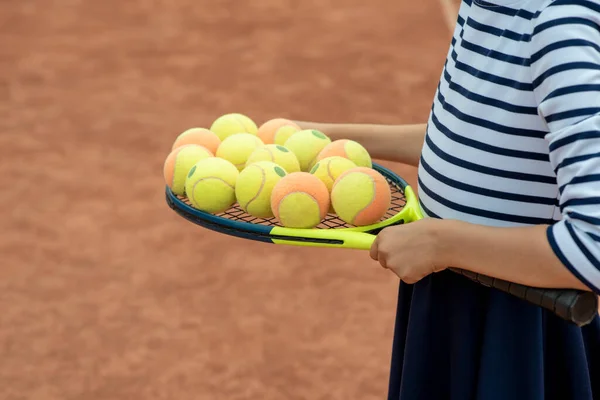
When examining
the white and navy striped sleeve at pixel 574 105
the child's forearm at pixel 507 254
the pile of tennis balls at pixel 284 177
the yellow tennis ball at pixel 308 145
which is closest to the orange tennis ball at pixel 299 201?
the pile of tennis balls at pixel 284 177

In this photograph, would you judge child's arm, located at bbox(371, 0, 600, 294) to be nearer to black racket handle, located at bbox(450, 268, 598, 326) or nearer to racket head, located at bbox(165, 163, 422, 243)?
black racket handle, located at bbox(450, 268, 598, 326)

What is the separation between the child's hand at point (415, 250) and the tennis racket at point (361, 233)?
39 millimetres

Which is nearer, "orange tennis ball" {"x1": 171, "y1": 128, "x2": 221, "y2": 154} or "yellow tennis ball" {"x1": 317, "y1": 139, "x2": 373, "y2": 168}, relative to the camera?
"yellow tennis ball" {"x1": 317, "y1": 139, "x2": 373, "y2": 168}

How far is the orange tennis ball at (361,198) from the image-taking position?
1.00m

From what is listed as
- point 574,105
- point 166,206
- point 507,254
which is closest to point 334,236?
point 507,254

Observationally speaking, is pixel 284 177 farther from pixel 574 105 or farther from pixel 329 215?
pixel 574 105

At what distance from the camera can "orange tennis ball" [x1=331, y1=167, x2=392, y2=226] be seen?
1005 millimetres

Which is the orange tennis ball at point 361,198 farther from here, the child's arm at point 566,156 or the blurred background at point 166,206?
the blurred background at point 166,206

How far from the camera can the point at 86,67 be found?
3.33 metres

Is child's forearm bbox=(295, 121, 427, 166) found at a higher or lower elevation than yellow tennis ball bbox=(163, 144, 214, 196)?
higher

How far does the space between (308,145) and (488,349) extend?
39 centimetres

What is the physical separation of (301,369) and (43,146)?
4.55ft

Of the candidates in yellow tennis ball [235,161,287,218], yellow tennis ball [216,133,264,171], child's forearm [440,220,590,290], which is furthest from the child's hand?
yellow tennis ball [216,133,264,171]

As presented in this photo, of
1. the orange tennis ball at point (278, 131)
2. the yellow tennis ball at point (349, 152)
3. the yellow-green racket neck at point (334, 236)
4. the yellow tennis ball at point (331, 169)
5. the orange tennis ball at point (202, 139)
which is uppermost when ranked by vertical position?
the orange tennis ball at point (278, 131)
